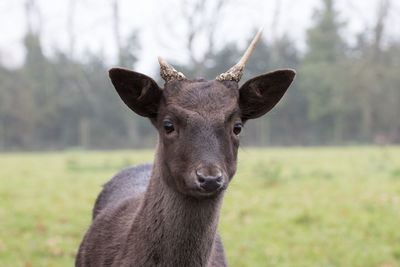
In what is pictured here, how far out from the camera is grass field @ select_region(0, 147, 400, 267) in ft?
18.6

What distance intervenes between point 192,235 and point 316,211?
17.0ft

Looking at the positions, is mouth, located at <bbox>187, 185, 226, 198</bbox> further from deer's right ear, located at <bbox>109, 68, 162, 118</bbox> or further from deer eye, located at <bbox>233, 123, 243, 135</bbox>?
deer's right ear, located at <bbox>109, 68, 162, 118</bbox>

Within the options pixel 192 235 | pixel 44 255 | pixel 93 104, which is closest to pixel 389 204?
pixel 44 255

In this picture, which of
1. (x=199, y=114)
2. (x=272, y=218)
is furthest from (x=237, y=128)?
(x=272, y=218)

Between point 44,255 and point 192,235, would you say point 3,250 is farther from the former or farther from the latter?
point 192,235

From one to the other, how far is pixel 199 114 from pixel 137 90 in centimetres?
47

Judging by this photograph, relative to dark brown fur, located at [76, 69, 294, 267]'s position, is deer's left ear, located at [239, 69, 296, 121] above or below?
above

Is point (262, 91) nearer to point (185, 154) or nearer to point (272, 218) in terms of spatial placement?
point (185, 154)

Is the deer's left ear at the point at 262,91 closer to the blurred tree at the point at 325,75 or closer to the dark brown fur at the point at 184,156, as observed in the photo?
the dark brown fur at the point at 184,156

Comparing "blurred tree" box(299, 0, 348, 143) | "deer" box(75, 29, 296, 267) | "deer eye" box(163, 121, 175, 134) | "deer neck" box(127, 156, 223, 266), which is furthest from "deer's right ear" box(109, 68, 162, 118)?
"blurred tree" box(299, 0, 348, 143)

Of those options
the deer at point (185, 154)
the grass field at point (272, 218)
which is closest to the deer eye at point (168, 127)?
the deer at point (185, 154)

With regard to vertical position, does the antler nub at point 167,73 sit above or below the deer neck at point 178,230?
above

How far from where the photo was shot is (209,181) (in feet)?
7.89

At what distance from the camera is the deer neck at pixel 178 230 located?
2758mm
